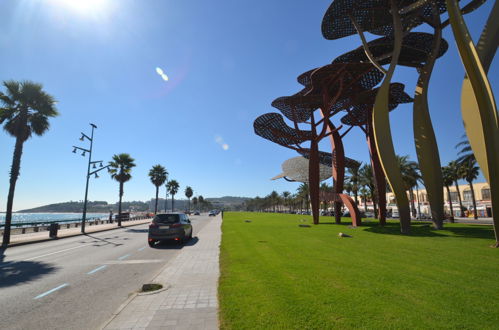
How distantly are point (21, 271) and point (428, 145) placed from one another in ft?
81.5

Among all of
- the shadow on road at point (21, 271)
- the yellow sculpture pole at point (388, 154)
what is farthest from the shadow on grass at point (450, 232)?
the shadow on road at point (21, 271)

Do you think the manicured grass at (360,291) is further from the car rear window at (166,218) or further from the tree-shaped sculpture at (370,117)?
the tree-shaped sculpture at (370,117)

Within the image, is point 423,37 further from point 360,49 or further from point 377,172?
point 377,172

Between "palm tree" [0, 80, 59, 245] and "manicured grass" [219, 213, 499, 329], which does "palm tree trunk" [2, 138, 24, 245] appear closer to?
"palm tree" [0, 80, 59, 245]

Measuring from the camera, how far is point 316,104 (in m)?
32.6

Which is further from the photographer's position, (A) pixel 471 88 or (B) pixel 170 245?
(B) pixel 170 245

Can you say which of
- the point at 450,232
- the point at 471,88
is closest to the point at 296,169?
the point at 450,232

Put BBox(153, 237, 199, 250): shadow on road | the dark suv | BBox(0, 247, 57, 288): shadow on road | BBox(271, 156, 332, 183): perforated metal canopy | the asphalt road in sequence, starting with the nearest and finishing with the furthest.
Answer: the asphalt road, BBox(0, 247, 57, 288): shadow on road, BBox(153, 237, 199, 250): shadow on road, the dark suv, BBox(271, 156, 332, 183): perforated metal canopy

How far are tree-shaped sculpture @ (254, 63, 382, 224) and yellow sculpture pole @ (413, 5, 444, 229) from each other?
5.66 metres

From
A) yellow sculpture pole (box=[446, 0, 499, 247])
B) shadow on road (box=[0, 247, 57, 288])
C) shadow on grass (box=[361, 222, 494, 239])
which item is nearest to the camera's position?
shadow on road (box=[0, 247, 57, 288])

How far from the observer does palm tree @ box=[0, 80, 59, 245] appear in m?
18.3

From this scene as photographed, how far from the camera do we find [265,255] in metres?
9.38

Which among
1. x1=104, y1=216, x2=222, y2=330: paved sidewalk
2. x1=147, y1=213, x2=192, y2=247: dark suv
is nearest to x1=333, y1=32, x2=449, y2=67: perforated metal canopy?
x1=147, y1=213, x2=192, y2=247: dark suv

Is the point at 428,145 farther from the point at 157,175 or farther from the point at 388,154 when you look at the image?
the point at 157,175
